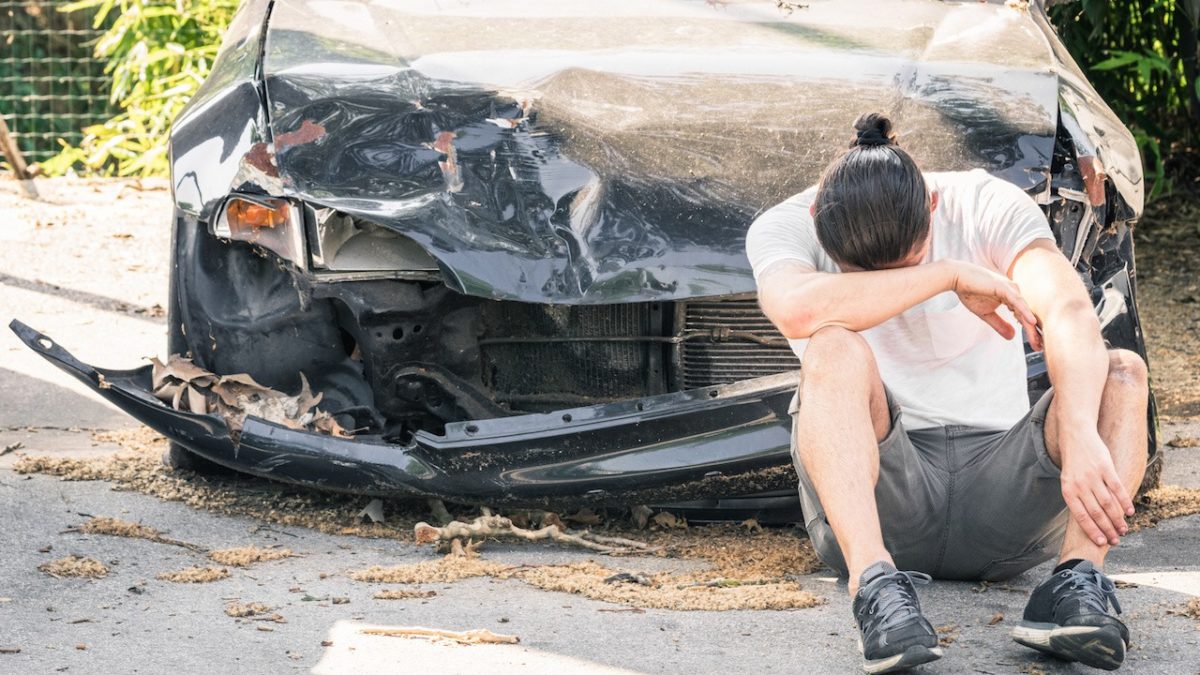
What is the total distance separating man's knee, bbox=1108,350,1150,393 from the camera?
300 cm

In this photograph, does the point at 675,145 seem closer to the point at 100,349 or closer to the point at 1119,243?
the point at 1119,243

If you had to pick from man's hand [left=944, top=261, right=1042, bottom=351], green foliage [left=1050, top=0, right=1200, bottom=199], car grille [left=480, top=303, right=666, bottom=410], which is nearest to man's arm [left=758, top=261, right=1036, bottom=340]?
man's hand [left=944, top=261, right=1042, bottom=351]

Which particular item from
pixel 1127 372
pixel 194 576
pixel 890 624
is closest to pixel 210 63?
pixel 194 576

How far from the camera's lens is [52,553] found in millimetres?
3615

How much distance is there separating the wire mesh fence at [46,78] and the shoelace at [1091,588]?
9.15 metres

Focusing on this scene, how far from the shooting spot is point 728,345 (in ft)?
12.7

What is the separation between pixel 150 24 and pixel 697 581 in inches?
284

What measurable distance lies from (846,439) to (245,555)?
158 centimetres

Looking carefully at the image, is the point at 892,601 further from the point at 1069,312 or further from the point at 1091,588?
the point at 1069,312

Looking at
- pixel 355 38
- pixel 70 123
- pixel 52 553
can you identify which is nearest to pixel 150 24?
pixel 70 123

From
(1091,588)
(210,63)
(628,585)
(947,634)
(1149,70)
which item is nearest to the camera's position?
(1091,588)

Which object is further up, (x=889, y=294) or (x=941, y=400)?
(x=889, y=294)

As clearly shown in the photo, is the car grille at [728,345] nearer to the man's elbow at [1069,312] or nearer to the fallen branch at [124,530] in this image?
the man's elbow at [1069,312]

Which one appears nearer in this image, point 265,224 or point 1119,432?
point 1119,432
